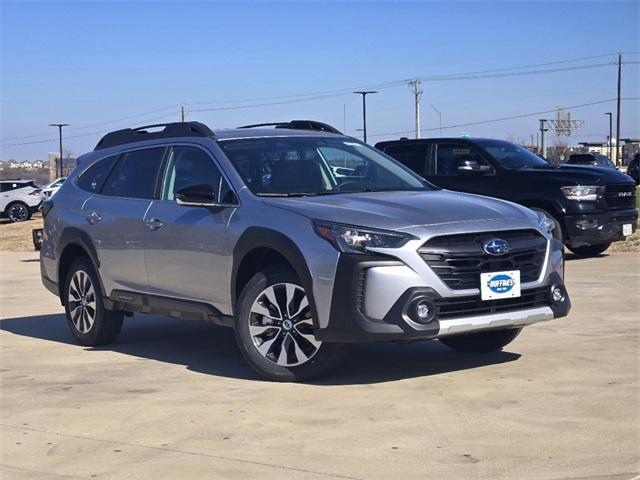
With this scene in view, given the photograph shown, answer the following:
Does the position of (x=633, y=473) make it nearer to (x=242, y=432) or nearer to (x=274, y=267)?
(x=242, y=432)

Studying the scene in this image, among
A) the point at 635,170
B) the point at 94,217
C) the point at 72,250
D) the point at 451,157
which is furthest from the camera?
the point at 635,170

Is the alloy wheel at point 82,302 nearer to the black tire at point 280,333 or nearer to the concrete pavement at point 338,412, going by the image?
the concrete pavement at point 338,412

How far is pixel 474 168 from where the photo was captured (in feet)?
44.8

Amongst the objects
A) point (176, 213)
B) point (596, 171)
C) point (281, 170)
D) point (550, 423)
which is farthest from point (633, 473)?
point (596, 171)

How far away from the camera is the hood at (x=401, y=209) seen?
656 centimetres

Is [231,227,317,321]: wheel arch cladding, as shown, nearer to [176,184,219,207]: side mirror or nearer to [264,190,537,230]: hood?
[264,190,537,230]: hood

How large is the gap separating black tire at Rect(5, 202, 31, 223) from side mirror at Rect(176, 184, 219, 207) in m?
31.6

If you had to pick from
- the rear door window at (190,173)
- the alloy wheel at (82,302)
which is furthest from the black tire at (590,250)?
the rear door window at (190,173)

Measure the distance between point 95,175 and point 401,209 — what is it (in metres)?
3.58

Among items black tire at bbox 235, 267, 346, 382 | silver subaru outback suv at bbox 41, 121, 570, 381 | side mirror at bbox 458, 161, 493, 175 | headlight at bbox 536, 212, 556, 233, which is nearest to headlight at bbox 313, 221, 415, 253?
silver subaru outback suv at bbox 41, 121, 570, 381

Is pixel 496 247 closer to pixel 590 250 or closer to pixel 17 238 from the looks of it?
pixel 590 250

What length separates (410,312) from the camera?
20.8ft

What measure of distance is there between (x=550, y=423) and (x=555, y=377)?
121 cm

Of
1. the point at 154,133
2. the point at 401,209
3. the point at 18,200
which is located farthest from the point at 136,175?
the point at 18,200
